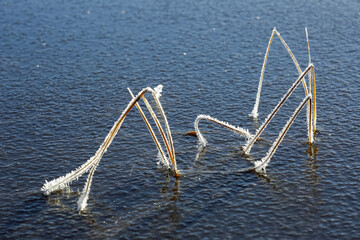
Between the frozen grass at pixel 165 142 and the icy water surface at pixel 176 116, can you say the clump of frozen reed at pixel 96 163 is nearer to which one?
the frozen grass at pixel 165 142

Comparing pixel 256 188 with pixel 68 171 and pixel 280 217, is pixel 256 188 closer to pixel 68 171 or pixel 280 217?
pixel 280 217

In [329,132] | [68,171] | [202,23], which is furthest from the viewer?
[202,23]

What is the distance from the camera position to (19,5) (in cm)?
9606

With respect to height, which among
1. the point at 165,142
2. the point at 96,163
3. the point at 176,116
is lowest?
the point at 96,163

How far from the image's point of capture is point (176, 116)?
58031 millimetres

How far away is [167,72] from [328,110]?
21.4 metres

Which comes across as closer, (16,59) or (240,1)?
(16,59)

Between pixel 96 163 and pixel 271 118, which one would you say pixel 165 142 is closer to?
pixel 96 163

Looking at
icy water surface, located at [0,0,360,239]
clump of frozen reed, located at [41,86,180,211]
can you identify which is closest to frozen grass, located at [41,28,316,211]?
clump of frozen reed, located at [41,86,180,211]

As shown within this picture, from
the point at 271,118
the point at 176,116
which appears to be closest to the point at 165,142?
the point at 271,118

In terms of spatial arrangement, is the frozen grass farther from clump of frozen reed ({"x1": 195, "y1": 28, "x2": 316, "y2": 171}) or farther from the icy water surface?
the icy water surface

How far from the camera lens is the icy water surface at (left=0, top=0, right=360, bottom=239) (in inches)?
1646

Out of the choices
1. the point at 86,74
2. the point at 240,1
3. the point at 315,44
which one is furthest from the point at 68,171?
the point at 240,1

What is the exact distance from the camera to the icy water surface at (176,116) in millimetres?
41812
